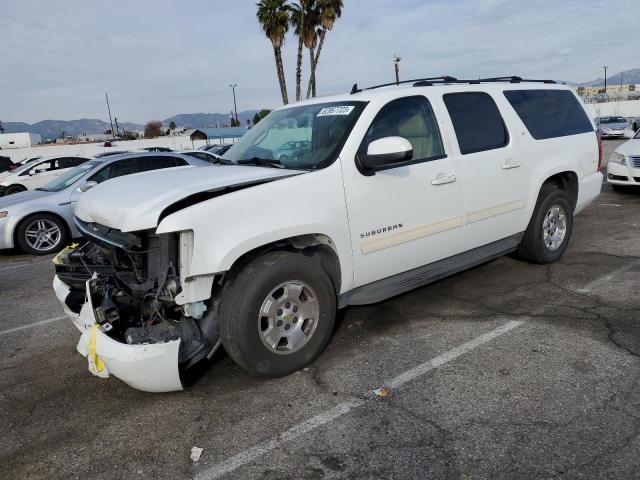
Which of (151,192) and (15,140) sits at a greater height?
(15,140)

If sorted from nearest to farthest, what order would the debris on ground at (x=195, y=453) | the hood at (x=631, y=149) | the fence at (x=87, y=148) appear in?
the debris on ground at (x=195, y=453) < the hood at (x=631, y=149) < the fence at (x=87, y=148)

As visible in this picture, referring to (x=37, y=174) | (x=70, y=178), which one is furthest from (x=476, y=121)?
(x=37, y=174)

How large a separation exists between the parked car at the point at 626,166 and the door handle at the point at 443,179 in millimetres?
7120

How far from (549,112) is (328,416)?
4.14m

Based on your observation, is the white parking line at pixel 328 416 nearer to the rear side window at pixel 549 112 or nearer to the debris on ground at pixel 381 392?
the debris on ground at pixel 381 392

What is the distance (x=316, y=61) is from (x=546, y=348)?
29.0 meters

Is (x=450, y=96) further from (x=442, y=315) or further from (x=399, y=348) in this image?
(x=399, y=348)

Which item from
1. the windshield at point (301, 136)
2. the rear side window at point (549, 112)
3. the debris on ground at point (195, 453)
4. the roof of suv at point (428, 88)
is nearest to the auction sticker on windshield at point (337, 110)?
the windshield at point (301, 136)

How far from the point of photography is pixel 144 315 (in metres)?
3.46

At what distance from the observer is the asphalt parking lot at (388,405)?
264 cm

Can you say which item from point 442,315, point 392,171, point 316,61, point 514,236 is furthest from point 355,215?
point 316,61

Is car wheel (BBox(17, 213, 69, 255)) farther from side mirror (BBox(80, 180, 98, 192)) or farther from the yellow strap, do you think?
the yellow strap

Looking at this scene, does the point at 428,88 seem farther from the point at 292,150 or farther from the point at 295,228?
the point at 295,228

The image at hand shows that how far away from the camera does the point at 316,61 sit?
30.5m
